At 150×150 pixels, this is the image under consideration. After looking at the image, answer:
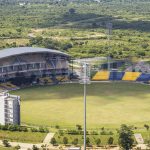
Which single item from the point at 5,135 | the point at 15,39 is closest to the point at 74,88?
the point at 5,135

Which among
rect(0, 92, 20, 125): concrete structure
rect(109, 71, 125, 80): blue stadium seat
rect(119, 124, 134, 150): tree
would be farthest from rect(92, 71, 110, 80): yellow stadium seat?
rect(119, 124, 134, 150): tree

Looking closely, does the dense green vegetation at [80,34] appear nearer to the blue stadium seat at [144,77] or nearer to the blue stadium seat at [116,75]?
the blue stadium seat at [116,75]

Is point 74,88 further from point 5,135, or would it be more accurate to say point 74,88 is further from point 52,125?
point 5,135

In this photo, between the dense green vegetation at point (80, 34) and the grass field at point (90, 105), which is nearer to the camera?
the grass field at point (90, 105)

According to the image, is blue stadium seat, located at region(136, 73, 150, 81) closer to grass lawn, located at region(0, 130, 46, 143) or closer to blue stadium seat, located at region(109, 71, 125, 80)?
blue stadium seat, located at region(109, 71, 125, 80)

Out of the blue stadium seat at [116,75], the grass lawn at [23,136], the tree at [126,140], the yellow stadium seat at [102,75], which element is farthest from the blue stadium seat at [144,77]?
the tree at [126,140]

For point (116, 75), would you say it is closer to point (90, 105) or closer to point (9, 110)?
point (90, 105)
